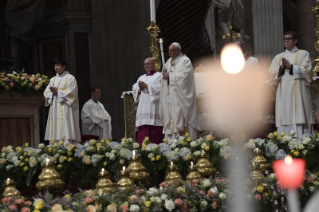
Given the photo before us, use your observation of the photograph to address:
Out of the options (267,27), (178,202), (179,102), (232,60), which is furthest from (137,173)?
(267,27)

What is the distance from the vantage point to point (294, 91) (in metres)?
8.15

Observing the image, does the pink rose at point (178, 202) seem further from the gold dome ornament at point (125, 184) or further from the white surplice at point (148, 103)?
the white surplice at point (148, 103)

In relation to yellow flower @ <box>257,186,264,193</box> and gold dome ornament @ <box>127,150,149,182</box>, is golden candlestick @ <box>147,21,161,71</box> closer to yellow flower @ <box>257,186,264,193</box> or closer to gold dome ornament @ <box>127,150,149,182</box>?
gold dome ornament @ <box>127,150,149,182</box>

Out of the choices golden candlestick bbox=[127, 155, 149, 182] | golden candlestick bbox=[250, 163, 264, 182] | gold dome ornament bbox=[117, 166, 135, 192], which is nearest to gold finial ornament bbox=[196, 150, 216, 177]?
golden candlestick bbox=[250, 163, 264, 182]

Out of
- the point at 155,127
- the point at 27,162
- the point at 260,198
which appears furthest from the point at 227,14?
the point at 260,198

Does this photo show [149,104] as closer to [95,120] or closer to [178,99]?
[178,99]

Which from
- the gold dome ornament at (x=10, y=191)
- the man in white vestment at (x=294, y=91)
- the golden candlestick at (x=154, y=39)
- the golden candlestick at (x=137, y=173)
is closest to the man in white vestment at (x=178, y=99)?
the golden candlestick at (x=154, y=39)

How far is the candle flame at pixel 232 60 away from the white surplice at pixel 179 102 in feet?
23.0

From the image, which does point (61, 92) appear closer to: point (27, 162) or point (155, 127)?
point (155, 127)

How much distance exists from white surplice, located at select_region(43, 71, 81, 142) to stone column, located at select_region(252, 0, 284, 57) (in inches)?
279

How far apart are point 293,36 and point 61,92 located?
3.61 m

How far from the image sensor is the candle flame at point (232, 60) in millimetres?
1131

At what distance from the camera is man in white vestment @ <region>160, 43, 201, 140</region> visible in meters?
8.25

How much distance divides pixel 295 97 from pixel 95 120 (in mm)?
4835
